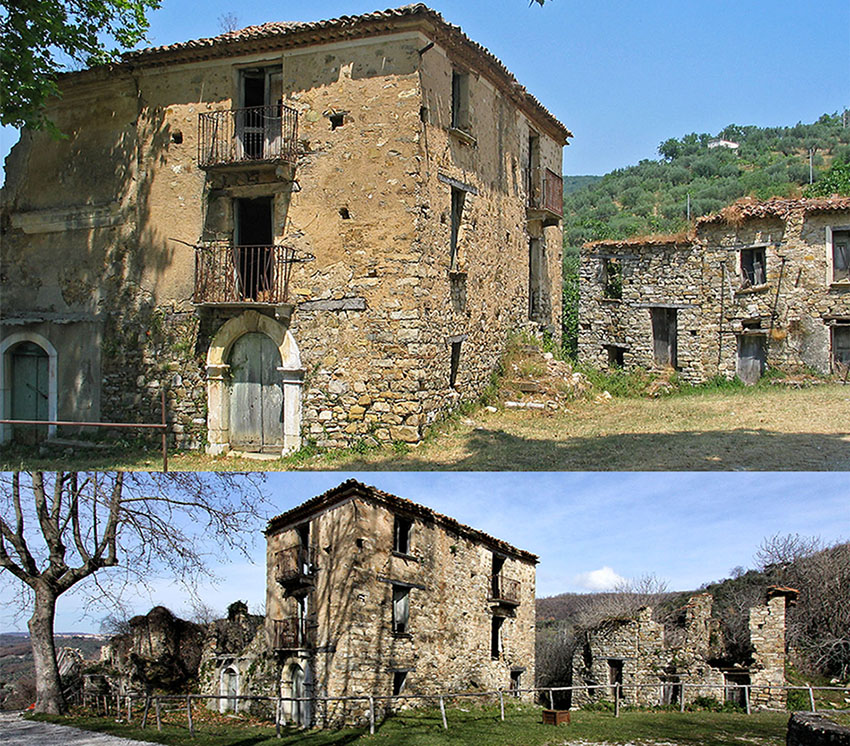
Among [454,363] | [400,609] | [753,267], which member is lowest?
[400,609]

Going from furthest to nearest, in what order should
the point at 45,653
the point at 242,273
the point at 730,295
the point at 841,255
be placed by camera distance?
the point at 730,295
the point at 841,255
the point at 45,653
the point at 242,273

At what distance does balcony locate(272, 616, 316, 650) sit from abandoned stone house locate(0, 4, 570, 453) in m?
4.80

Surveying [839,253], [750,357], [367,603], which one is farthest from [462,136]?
[839,253]

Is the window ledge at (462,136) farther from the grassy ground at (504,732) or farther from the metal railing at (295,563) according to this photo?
the grassy ground at (504,732)

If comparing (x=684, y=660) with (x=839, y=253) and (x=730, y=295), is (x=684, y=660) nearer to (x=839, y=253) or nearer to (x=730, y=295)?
(x=730, y=295)

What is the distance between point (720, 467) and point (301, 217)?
8361mm

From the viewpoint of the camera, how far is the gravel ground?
1154cm

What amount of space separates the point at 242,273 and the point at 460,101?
552 cm

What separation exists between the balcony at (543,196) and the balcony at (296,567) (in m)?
10.2

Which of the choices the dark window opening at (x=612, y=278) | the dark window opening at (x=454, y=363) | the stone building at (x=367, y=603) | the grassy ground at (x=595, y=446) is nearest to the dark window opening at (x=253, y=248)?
the grassy ground at (x=595, y=446)

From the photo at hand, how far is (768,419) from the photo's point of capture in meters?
14.0

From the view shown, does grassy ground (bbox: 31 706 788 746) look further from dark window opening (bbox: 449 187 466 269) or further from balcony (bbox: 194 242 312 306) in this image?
dark window opening (bbox: 449 187 466 269)

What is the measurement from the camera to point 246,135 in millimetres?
14242

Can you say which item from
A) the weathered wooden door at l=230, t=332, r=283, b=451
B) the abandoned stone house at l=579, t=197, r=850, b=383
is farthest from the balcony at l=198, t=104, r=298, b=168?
the abandoned stone house at l=579, t=197, r=850, b=383
